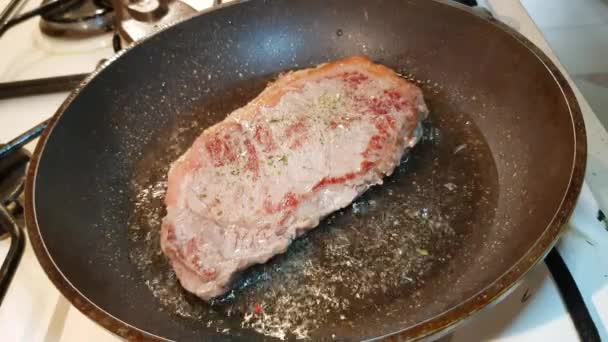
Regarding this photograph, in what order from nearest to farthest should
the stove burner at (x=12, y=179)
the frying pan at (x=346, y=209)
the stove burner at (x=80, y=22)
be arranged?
the frying pan at (x=346, y=209) → the stove burner at (x=12, y=179) → the stove burner at (x=80, y=22)

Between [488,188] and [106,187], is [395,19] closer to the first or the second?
[488,188]

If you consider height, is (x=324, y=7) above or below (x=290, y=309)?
above

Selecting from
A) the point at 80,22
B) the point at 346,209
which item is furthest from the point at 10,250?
the point at 80,22

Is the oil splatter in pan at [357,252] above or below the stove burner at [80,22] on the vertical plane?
below

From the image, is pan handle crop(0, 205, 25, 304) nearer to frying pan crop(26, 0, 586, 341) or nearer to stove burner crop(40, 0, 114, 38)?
frying pan crop(26, 0, 586, 341)

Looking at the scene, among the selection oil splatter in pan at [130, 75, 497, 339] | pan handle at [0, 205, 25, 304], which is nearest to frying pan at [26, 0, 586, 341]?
oil splatter in pan at [130, 75, 497, 339]

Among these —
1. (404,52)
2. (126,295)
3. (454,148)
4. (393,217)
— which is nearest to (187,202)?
(126,295)

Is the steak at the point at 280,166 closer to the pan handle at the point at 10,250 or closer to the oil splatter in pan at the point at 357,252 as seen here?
the oil splatter in pan at the point at 357,252

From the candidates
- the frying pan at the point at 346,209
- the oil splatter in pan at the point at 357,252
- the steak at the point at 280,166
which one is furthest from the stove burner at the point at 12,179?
the steak at the point at 280,166
